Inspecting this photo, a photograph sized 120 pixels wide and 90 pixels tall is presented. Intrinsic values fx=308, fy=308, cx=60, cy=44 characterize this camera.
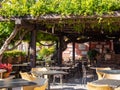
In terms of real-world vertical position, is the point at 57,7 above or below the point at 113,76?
above

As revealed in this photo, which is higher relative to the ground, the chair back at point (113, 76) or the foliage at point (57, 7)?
the foliage at point (57, 7)

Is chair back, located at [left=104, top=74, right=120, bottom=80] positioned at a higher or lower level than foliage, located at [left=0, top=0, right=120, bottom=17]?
lower

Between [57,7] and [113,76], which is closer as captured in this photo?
[113,76]

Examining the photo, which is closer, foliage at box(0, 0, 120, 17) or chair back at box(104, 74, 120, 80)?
chair back at box(104, 74, 120, 80)

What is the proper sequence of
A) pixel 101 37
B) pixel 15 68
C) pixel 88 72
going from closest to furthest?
pixel 15 68, pixel 88 72, pixel 101 37

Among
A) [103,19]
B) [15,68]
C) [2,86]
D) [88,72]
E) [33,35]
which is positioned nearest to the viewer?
[2,86]

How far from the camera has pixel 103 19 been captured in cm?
1076

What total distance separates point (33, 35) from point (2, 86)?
684cm

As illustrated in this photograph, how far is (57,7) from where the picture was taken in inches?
430

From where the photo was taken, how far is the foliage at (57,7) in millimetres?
10273

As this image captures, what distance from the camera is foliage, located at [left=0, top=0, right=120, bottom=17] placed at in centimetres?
1027

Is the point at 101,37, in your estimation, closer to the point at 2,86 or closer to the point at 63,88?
the point at 63,88

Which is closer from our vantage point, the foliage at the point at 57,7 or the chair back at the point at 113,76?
the chair back at the point at 113,76

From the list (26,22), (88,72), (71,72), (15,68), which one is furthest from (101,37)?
(26,22)
